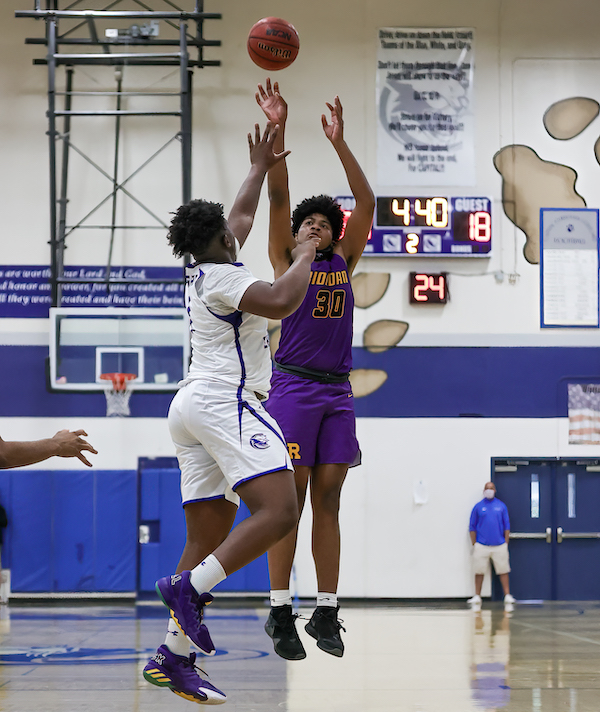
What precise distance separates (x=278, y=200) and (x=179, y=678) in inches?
90.7

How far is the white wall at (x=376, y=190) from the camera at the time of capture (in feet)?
33.8

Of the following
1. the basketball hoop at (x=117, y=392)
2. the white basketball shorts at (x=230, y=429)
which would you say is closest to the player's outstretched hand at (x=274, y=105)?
the white basketball shorts at (x=230, y=429)

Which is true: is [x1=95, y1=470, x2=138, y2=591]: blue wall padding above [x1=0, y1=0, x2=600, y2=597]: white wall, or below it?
below

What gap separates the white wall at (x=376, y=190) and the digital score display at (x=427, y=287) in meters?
0.12

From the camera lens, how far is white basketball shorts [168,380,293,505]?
Answer: 3.45m

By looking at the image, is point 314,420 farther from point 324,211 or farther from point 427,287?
point 427,287

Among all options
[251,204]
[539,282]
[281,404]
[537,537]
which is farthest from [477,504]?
[251,204]

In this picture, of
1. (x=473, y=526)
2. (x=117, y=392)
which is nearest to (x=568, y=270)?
(x=473, y=526)

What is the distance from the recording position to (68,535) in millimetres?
10164

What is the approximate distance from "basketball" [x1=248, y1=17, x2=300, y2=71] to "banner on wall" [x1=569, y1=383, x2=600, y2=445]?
688cm

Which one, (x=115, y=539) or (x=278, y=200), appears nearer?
(x=278, y=200)

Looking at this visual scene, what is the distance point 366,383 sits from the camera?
10.4m

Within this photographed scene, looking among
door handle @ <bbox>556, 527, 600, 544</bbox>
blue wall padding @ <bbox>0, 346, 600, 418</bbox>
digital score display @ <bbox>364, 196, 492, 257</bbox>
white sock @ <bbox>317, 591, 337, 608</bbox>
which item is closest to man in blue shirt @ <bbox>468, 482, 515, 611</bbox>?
door handle @ <bbox>556, 527, 600, 544</bbox>

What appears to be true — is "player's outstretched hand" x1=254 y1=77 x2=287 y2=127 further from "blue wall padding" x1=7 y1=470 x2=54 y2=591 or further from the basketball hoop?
"blue wall padding" x1=7 y1=470 x2=54 y2=591
